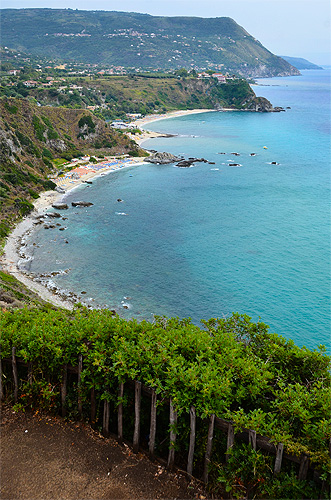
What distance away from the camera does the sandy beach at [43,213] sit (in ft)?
136

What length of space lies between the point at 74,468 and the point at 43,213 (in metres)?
58.1

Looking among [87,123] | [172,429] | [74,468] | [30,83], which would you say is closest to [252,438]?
[172,429]

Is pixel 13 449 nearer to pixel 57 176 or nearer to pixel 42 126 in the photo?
pixel 57 176

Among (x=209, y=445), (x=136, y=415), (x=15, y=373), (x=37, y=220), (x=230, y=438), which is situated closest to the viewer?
(x=230, y=438)

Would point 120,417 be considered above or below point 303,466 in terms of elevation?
below

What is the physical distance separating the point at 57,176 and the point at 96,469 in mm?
78704

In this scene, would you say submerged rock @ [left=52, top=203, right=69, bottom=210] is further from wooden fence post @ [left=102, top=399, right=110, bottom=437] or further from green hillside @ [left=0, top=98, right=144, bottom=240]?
wooden fence post @ [left=102, top=399, right=110, bottom=437]

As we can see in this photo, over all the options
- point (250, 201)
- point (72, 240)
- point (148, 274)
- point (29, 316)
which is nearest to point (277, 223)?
point (250, 201)

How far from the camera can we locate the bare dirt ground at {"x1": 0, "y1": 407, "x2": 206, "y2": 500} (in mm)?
10609

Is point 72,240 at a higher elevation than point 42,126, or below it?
below

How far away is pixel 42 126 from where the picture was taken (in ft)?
309

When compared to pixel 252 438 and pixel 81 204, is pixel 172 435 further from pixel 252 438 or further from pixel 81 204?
pixel 81 204

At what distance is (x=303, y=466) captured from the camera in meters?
9.41

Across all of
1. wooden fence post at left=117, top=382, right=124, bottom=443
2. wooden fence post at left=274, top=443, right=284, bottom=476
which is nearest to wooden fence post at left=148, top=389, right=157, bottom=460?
wooden fence post at left=117, top=382, right=124, bottom=443
